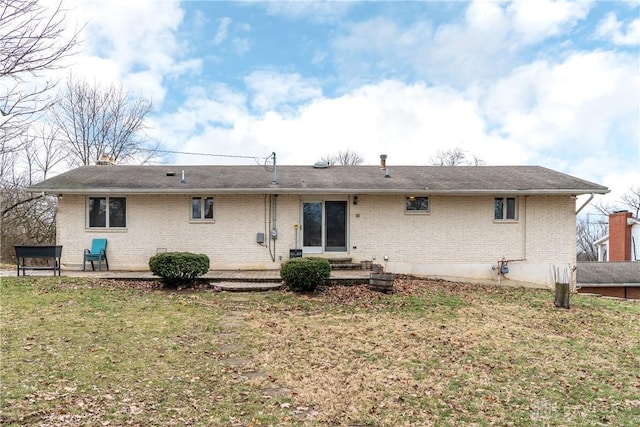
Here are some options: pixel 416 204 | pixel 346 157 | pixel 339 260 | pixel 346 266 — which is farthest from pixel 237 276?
pixel 346 157

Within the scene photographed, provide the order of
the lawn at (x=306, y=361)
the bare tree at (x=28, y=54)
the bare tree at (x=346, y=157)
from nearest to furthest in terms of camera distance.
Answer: the lawn at (x=306, y=361), the bare tree at (x=28, y=54), the bare tree at (x=346, y=157)

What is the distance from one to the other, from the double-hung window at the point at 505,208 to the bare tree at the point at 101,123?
23020 mm

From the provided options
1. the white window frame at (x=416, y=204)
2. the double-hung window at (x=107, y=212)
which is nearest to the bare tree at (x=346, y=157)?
the white window frame at (x=416, y=204)

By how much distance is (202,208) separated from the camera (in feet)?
43.4

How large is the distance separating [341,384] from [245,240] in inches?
348

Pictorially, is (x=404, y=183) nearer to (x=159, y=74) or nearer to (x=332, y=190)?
(x=332, y=190)

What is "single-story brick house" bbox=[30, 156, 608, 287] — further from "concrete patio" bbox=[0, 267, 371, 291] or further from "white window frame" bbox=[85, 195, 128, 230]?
"concrete patio" bbox=[0, 267, 371, 291]

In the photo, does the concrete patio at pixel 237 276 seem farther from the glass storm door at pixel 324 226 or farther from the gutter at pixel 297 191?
the gutter at pixel 297 191

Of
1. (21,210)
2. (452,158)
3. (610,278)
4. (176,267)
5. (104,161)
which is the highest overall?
(452,158)

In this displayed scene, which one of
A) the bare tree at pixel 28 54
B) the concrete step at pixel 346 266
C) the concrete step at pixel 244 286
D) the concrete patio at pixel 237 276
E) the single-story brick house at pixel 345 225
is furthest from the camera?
the single-story brick house at pixel 345 225

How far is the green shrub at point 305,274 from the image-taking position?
32.5ft

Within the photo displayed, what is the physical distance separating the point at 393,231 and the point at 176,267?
6939 millimetres

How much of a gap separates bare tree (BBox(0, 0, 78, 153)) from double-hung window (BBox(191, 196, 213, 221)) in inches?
331

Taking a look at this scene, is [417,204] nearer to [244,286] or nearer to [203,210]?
[244,286]
